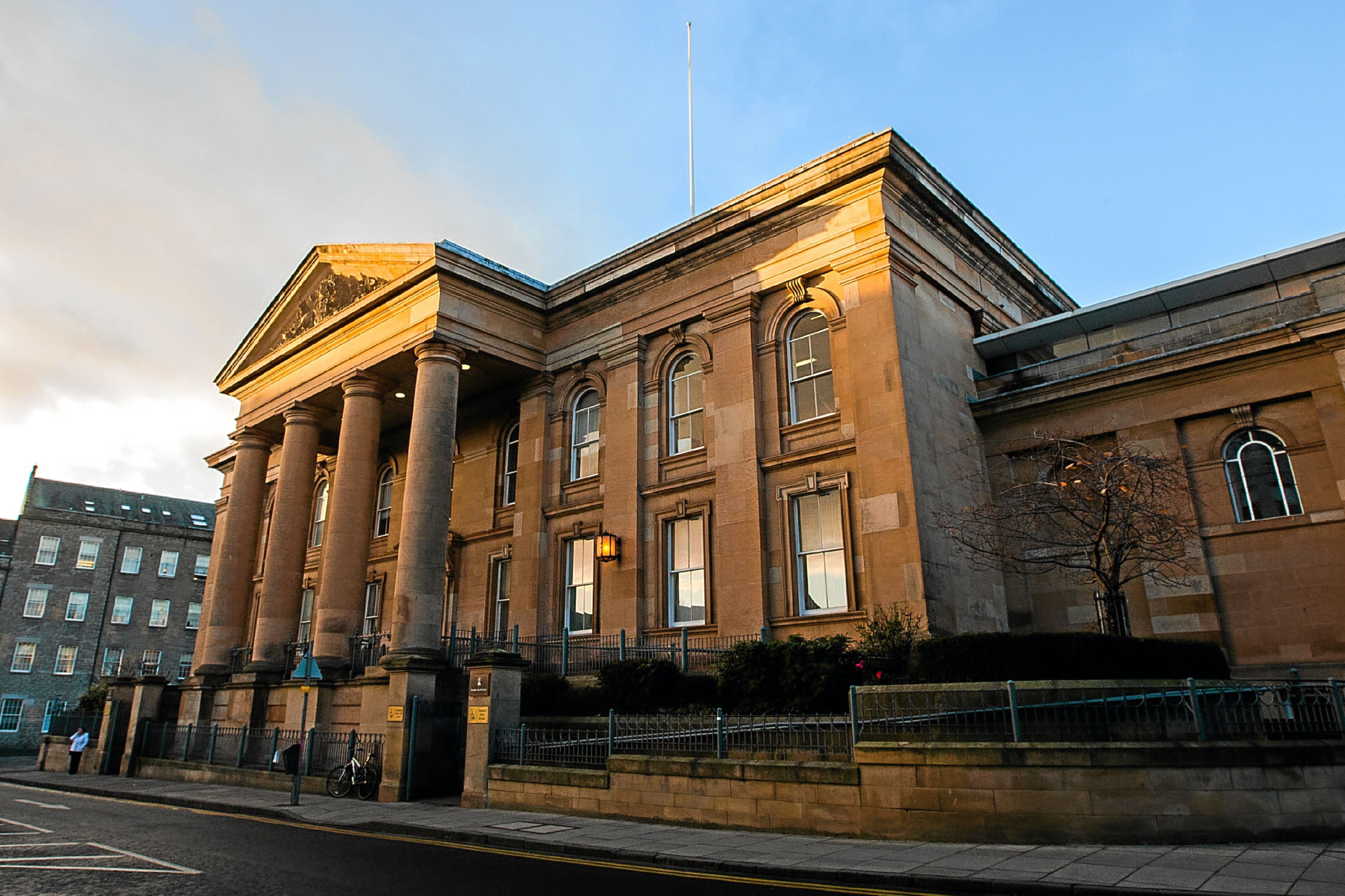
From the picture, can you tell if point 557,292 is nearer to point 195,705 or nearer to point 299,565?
point 299,565

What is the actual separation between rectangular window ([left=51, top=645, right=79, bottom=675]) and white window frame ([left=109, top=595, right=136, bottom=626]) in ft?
8.50

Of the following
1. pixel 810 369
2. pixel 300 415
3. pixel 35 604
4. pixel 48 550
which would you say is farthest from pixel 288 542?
pixel 48 550

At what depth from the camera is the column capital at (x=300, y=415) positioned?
29.4 metres

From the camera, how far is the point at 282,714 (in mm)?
23594

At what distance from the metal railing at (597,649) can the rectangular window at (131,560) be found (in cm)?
4280

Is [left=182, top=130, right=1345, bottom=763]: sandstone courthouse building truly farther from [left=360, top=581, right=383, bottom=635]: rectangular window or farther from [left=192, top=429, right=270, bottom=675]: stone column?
[left=360, top=581, right=383, bottom=635]: rectangular window

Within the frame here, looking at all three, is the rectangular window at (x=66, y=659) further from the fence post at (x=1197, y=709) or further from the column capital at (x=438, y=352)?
the fence post at (x=1197, y=709)

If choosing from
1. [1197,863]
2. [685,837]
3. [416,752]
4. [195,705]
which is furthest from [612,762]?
[195,705]

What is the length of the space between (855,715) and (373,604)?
24366 millimetres

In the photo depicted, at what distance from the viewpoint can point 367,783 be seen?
1716 centimetres

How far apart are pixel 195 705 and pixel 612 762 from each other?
19.1 meters

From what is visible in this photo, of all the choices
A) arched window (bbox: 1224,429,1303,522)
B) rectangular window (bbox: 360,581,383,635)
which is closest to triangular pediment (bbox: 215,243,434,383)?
rectangular window (bbox: 360,581,383,635)

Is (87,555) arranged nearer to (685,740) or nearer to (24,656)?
(24,656)

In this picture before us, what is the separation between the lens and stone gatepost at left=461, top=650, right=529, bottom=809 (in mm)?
15195
